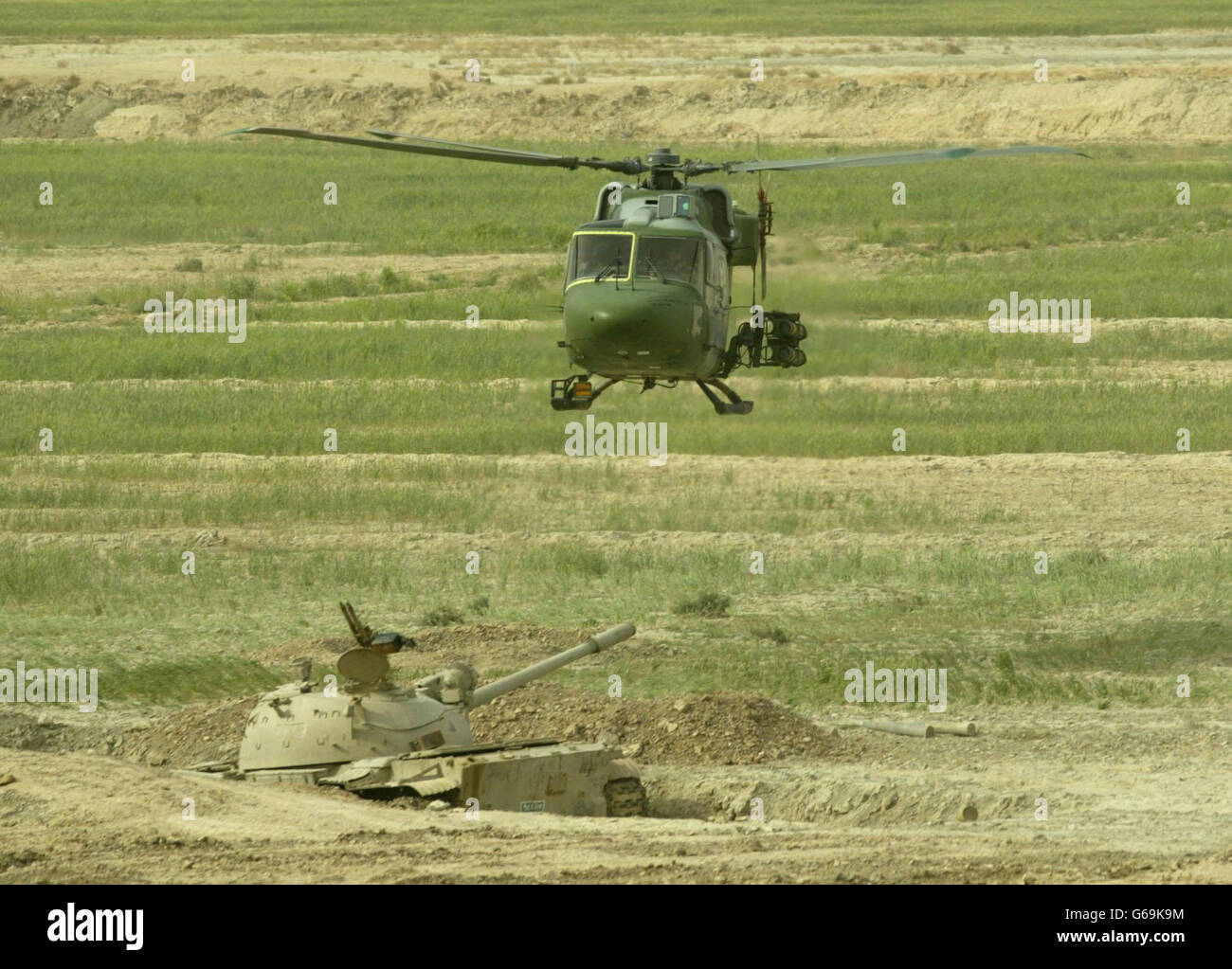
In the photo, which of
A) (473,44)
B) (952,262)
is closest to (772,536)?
(952,262)

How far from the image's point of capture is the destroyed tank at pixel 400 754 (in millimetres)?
13656

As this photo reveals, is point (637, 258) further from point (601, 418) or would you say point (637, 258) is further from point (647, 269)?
point (601, 418)

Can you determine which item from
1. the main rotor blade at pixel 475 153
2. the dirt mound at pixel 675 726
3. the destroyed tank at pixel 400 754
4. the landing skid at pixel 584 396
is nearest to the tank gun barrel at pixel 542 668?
the destroyed tank at pixel 400 754

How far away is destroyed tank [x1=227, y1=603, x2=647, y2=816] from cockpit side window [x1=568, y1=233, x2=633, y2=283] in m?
5.38

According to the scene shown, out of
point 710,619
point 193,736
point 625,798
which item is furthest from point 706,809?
point 710,619

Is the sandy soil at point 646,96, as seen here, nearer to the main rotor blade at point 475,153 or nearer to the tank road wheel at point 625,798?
the main rotor blade at point 475,153

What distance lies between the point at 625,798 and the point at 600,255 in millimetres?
6100

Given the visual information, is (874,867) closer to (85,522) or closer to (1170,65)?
(85,522)

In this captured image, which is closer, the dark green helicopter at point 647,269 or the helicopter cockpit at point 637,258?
the dark green helicopter at point 647,269

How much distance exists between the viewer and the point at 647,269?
18.7 metres

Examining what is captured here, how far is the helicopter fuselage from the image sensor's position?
18.5m

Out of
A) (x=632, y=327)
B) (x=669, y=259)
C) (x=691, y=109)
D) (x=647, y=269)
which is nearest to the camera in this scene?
(x=632, y=327)

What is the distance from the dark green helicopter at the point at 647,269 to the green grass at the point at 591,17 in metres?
70.2

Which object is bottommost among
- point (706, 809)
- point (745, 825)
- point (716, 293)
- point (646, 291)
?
point (706, 809)
